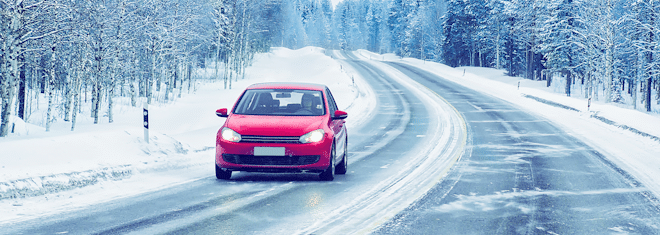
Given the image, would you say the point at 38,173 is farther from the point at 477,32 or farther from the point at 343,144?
the point at 477,32

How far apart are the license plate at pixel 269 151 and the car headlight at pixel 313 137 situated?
338mm

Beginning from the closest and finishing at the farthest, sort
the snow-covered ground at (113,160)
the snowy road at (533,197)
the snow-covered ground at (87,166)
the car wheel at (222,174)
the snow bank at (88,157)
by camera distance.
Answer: the snowy road at (533,197) < the snow-covered ground at (87,166) < the snow-covered ground at (113,160) < the snow bank at (88,157) < the car wheel at (222,174)

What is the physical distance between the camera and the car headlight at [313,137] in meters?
8.23

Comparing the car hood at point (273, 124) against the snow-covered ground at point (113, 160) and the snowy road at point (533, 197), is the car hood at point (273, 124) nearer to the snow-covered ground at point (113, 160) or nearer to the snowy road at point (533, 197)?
A: the snow-covered ground at point (113, 160)

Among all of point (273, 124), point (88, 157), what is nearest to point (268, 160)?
point (273, 124)

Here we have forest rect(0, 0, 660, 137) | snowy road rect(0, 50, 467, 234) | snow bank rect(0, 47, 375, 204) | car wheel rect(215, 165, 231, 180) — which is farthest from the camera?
forest rect(0, 0, 660, 137)

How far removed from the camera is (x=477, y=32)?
2933 inches

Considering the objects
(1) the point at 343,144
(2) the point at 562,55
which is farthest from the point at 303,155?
(2) the point at 562,55

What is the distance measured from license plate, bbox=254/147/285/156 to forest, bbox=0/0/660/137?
385 inches

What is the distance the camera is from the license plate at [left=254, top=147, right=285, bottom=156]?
26.7 ft

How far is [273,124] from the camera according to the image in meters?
8.32

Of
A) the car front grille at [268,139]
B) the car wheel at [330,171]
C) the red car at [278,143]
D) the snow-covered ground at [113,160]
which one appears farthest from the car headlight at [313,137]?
the snow-covered ground at [113,160]

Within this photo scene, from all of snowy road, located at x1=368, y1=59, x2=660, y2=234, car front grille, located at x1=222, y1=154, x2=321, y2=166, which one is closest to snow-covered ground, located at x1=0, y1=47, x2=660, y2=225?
snowy road, located at x1=368, y1=59, x2=660, y2=234

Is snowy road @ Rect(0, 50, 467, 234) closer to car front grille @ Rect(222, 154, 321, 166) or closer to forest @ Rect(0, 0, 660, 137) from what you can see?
car front grille @ Rect(222, 154, 321, 166)
